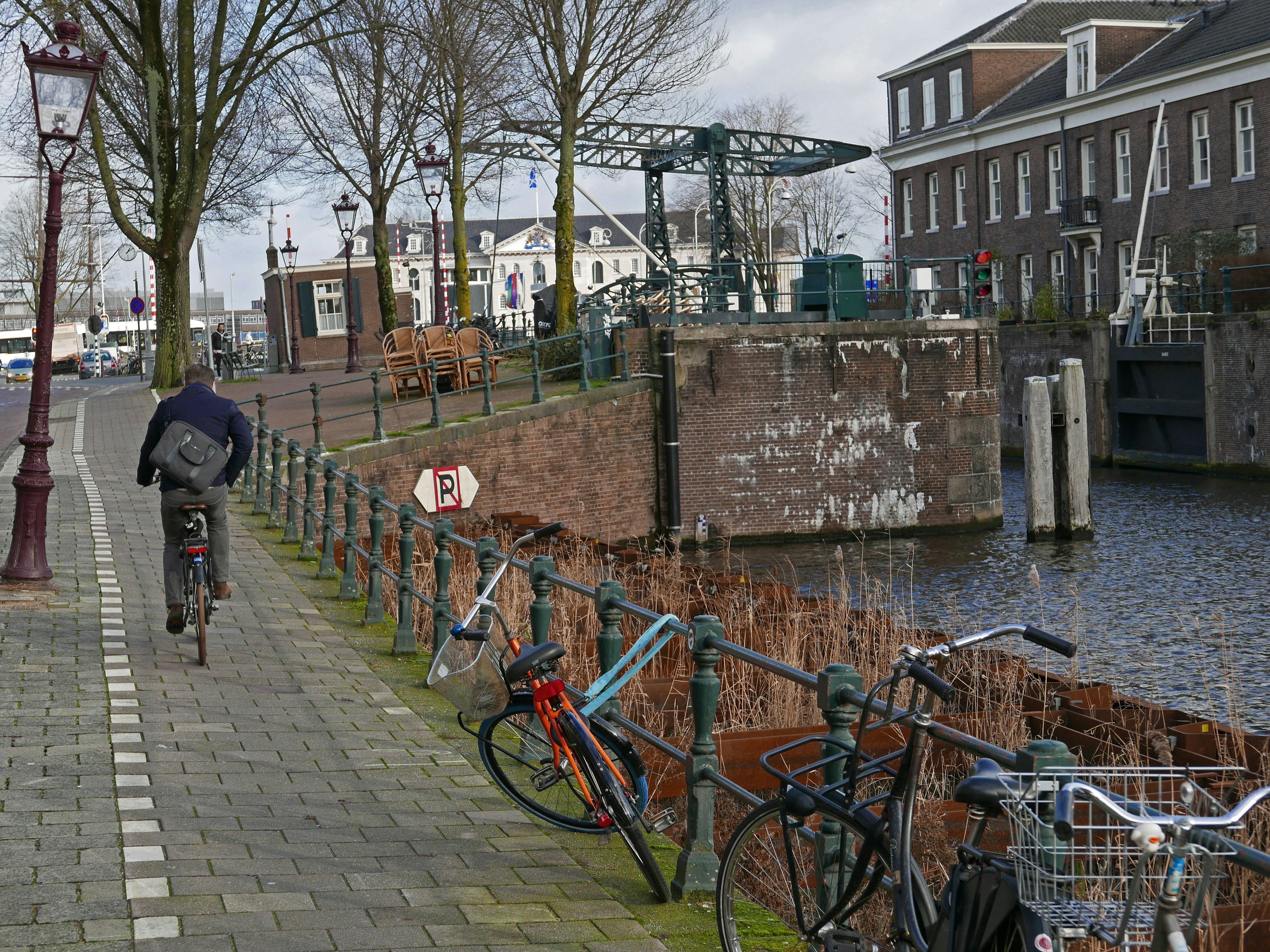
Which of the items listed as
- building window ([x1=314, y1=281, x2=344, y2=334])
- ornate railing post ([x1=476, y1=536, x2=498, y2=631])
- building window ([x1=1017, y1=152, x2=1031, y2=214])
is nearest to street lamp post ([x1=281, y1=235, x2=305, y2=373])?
building window ([x1=314, y1=281, x2=344, y2=334])

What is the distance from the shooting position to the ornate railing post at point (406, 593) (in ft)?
29.8

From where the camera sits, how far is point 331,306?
165 feet

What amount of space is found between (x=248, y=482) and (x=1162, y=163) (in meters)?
31.0

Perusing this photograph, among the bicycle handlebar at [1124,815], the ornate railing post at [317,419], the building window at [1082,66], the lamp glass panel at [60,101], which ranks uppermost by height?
the building window at [1082,66]

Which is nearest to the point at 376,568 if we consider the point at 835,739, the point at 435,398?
the point at 835,739

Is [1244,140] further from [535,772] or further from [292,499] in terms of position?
[535,772]

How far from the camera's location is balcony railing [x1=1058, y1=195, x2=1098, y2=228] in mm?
41781

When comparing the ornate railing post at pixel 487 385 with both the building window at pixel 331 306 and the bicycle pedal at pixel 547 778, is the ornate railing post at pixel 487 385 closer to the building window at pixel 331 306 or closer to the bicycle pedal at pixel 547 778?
the bicycle pedal at pixel 547 778

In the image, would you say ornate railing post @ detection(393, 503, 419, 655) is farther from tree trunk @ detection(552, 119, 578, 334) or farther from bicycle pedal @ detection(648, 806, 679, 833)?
tree trunk @ detection(552, 119, 578, 334)

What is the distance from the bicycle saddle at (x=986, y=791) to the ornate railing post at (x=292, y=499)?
11.5m

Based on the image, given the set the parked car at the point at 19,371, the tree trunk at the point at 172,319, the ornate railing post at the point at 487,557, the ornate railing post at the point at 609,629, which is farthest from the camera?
the parked car at the point at 19,371

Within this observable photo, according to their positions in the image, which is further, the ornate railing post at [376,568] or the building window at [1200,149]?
the building window at [1200,149]

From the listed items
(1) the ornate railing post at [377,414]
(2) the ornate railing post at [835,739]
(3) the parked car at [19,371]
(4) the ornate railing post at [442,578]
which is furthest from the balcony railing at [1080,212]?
(2) the ornate railing post at [835,739]

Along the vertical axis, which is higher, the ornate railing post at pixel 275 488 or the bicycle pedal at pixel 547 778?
the ornate railing post at pixel 275 488
